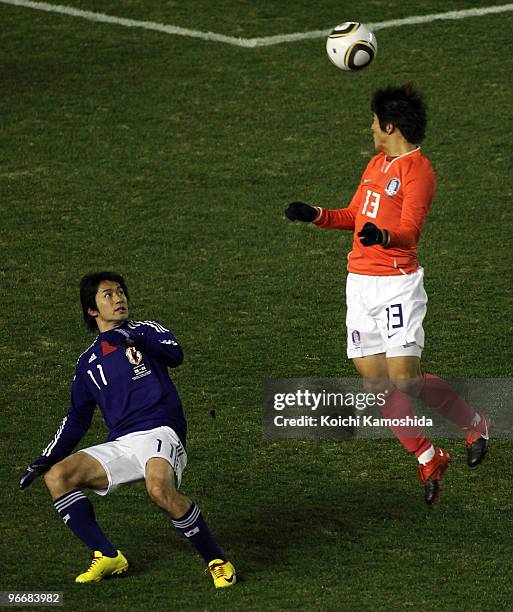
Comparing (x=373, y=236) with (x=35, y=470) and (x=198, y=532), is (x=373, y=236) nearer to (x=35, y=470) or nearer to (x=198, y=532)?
(x=198, y=532)

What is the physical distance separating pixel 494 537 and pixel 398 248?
1.56m

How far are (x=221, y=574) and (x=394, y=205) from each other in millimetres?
2149

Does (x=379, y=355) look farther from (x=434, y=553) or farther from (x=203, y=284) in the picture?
(x=203, y=284)

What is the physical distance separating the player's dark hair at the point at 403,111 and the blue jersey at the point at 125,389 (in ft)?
→ 5.46

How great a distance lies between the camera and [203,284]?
11383mm

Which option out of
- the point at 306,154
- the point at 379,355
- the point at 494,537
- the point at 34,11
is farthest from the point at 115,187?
the point at 494,537

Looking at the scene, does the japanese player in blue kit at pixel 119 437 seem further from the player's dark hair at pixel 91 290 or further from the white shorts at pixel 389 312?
the white shorts at pixel 389 312

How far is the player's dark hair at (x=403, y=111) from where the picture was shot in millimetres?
8023

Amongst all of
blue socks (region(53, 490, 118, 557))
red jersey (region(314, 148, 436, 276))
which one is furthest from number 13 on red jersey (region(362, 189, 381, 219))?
blue socks (region(53, 490, 118, 557))

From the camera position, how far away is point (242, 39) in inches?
605

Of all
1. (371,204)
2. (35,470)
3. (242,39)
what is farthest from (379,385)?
(242,39)

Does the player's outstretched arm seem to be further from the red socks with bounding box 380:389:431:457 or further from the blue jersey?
the red socks with bounding box 380:389:431:457

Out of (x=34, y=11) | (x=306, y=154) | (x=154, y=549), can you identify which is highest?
(x=34, y=11)

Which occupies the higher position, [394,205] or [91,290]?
[394,205]
